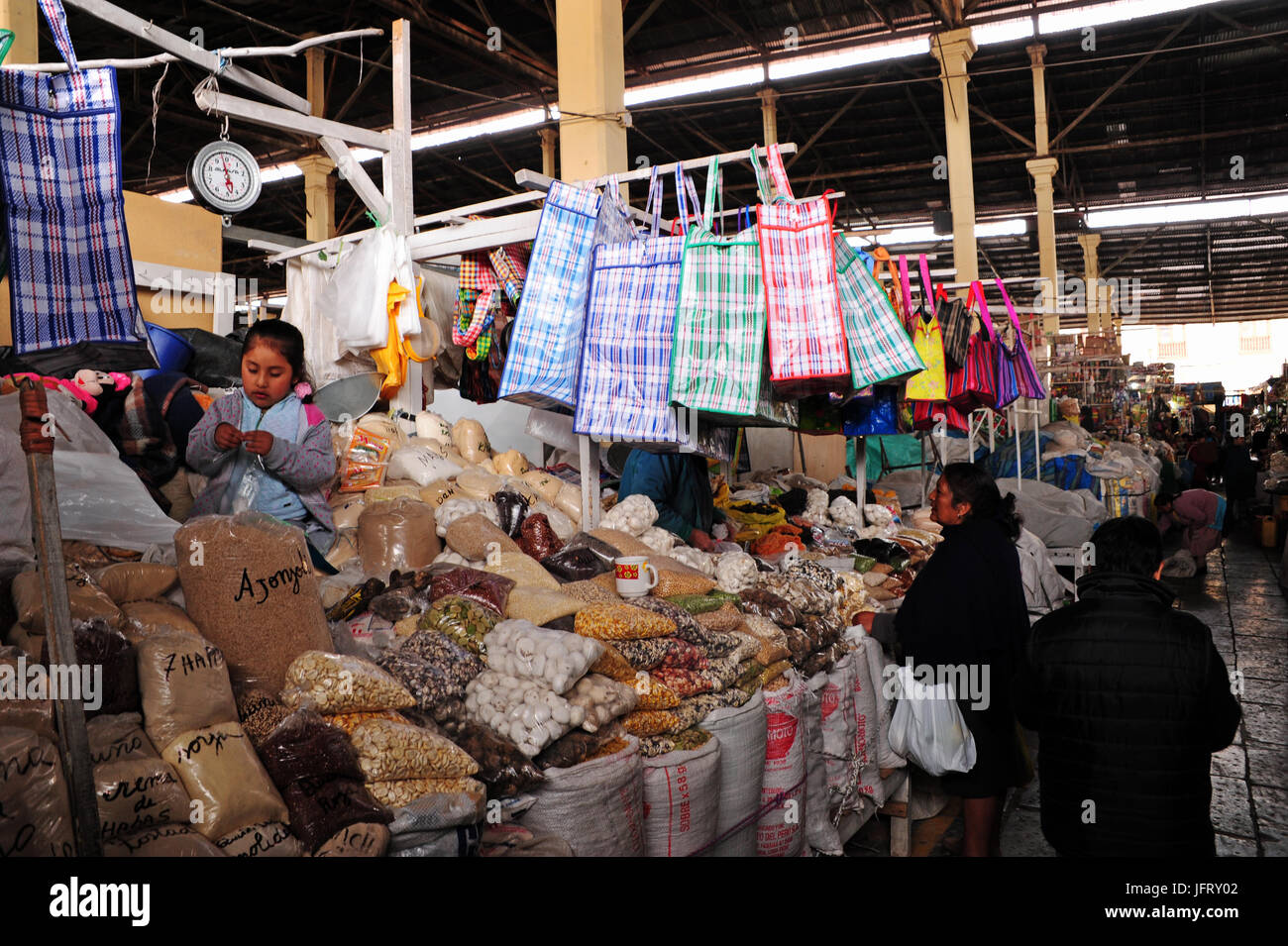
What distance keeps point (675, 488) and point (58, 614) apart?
9.66ft

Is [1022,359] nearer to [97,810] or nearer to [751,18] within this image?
[97,810]

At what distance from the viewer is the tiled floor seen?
4.04 meters

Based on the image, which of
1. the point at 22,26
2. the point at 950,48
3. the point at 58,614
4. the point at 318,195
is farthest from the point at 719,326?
the point at 318,195

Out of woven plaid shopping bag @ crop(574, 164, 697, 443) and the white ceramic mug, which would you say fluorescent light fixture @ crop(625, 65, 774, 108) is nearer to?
woven plaid shopping bag @ crop(574, 164, 697, 443)

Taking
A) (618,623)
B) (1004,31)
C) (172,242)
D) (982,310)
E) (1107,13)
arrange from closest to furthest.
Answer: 1. (618,623)
2. (982,310)
3. (172,242)
4. (1107,13)
5. (1004,31)

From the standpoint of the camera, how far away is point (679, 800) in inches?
94.8

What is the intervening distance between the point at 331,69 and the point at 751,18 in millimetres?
4851

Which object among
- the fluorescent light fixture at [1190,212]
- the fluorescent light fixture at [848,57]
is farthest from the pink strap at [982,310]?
the fluorescent light fixture at [1190,212]

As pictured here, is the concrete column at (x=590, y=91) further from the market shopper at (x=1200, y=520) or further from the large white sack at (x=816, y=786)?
the market shopper at (x=1200, y=520)

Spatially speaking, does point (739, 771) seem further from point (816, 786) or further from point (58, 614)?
point (58, 614)

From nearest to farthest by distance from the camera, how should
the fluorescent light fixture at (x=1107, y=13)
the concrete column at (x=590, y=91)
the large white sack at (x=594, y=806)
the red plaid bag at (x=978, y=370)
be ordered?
the large white sack at (x=594, y=806), the red plaid bag at (x=978, y=370), the concrete column at (x=590, y=91), the fluorescent light fixture at (x=1107, y=13)

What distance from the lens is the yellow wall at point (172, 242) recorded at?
5387mm

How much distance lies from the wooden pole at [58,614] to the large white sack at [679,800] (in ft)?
4.26

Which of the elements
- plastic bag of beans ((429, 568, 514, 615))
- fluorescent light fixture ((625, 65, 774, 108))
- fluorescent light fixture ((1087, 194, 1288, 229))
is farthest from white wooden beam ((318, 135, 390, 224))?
fluorescent light fixture ((1087, 194, 1288, 229))
